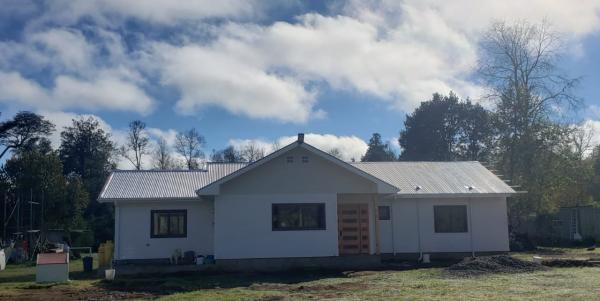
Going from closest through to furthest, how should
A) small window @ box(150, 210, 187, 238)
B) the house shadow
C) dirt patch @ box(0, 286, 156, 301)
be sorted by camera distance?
dirt patch @ box(0, 286, 156, 301) → the house shadow → small window @ box(150, 210, 187, 238)

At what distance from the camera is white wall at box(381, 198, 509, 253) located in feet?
79.9

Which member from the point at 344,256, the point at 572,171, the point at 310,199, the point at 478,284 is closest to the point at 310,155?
the point at 310,199

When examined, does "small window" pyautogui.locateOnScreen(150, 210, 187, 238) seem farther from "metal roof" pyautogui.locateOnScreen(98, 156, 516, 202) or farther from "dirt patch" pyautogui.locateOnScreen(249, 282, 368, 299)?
"dirt patch" pyautogui.locateOnScreen(249, 282, 368, 299)

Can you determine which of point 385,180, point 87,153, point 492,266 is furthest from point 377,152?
point 492,266

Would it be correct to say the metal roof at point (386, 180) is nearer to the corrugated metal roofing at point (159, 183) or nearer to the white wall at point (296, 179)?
the corrugated metal roofing at point (159, 183)

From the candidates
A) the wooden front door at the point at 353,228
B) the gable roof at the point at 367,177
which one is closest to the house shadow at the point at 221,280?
the wooden front door at the point at 353,228

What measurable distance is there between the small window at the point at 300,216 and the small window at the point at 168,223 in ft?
13.6

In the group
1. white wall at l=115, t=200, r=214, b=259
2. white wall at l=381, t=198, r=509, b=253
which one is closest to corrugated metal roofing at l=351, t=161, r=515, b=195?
white wall at l=381, t=198, r=509, b=253

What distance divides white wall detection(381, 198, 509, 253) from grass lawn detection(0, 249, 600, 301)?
15.3 feet

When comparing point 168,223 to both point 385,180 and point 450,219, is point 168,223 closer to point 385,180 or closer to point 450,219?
point 385,180

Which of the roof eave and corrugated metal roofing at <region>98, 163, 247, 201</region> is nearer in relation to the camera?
corrugated metal roofing at <region>98, 163, 247, 201</region>

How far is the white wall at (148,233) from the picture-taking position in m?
22.9

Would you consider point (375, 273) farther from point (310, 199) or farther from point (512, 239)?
point (512, 239)

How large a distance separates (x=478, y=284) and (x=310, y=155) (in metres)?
8.83
